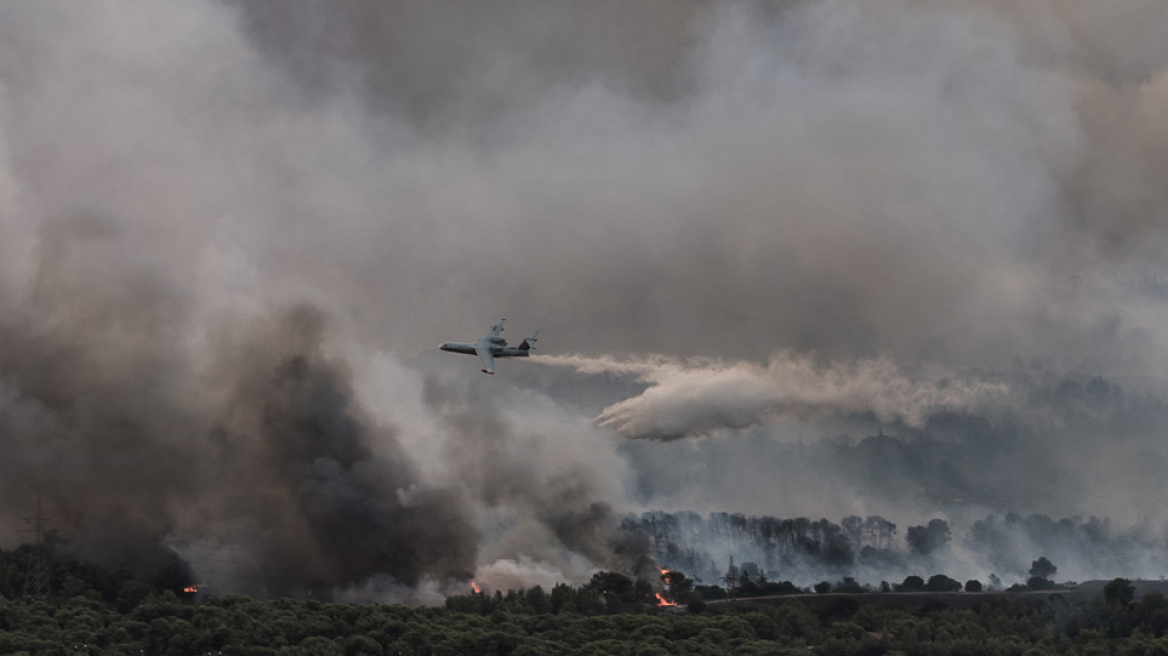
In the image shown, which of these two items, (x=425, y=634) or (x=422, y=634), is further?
(x=425, y=634)

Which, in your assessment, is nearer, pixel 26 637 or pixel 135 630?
pixel 26 637

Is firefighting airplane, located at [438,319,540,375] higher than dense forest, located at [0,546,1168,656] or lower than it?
higher

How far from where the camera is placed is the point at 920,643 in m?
188

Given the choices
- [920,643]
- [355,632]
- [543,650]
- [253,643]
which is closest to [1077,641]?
[920,643]

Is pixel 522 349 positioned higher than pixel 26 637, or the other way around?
pixel 522 349

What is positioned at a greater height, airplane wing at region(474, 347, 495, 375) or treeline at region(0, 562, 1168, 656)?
airplane wing at region(474, 347, 495, 375)

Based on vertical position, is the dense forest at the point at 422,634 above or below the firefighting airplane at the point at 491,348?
below

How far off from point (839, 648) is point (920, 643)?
1127 centimetres

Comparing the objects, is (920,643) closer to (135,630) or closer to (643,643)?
(643,643)

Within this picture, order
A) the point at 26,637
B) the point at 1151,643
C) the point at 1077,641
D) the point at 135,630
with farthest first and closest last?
the point at 1077,641 < the point at 1151,643 < the point at 135,630 < the point at 26,637

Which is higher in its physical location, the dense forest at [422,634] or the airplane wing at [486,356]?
the airplane wing at [486,356]

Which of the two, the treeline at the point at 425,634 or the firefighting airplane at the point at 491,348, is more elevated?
the firefighting airplane at the point at 491,348

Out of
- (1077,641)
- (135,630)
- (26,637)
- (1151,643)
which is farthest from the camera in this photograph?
(1077,641)

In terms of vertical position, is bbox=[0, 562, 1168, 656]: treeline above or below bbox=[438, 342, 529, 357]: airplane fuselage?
below
